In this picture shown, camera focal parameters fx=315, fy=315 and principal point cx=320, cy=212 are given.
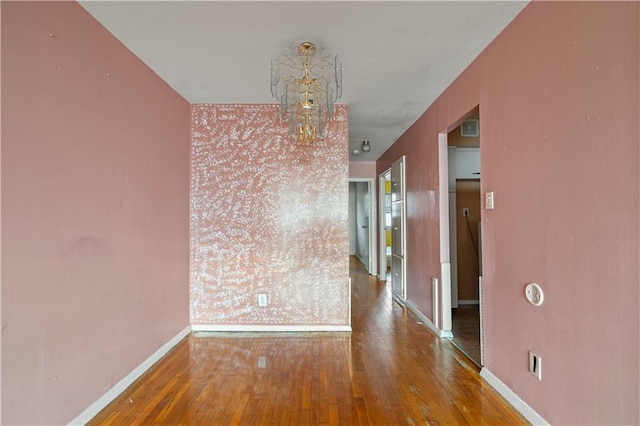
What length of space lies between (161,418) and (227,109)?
Result: 9.02ft

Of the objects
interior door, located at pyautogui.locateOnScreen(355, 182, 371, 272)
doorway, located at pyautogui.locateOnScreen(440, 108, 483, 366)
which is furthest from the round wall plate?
interior door, located at pyautogui.locateOnScreen(355, 182, 371, 272)

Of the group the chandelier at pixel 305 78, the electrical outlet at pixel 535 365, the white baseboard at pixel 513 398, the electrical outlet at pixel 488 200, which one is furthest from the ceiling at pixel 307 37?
the white baseboard at pixel 513 398

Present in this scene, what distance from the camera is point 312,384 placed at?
87.3 inches

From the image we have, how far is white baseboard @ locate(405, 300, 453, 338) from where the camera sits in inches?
121

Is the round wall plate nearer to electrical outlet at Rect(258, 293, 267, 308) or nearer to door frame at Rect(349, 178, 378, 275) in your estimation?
electrical outlet at Rect(258, 293, 267, 308)

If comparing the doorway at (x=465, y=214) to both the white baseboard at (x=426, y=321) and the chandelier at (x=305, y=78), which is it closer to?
the white baseboard at (x=426, y=321)

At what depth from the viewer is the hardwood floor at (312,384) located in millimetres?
1858

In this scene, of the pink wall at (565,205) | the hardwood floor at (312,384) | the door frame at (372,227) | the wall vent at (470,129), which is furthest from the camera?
the door frame at (372,227)

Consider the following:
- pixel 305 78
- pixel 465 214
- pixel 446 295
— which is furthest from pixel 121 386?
pixel 465 214

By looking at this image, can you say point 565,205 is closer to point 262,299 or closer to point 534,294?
point 534,294

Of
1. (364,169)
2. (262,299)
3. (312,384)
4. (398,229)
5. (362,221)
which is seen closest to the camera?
(312,384)

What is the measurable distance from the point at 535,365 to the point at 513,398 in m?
0.33

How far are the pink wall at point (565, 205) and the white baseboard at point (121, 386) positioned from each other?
8.39 ft

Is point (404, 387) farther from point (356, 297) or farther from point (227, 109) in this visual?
point (227, 109)
